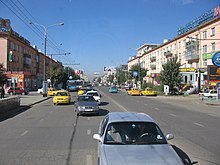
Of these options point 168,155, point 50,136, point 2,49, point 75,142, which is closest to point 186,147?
point 75,142

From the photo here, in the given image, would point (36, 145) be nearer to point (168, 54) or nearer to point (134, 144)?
point (134, 144)

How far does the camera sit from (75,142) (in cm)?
1000

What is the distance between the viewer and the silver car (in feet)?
15.7

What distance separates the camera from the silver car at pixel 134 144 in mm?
4777

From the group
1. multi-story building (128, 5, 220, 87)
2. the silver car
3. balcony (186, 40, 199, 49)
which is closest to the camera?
the silver car

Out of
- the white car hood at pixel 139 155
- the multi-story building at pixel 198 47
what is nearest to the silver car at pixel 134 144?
the white car hood at pixel 139 155

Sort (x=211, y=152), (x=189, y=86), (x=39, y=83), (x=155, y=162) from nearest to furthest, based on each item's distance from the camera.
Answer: (x=155, y=162) < (x=211, y=152) < (x=189, y=86) < (x=39, y=83)

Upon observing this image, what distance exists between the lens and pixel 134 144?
562 centimetres

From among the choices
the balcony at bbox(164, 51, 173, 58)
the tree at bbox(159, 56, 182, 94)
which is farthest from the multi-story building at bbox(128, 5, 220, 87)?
the tree at bbox(159, 56, 182, 94)

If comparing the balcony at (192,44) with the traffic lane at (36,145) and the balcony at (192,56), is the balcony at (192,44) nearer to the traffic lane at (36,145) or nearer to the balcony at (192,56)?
the balcony at (192,56)

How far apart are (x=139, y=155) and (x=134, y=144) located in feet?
2.10

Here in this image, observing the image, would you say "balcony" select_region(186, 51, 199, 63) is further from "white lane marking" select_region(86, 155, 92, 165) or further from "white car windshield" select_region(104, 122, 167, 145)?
"white car windshield" select_region(104, 122, 167, 145)

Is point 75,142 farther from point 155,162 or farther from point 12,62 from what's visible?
point 12,62

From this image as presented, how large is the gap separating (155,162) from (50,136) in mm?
7374
